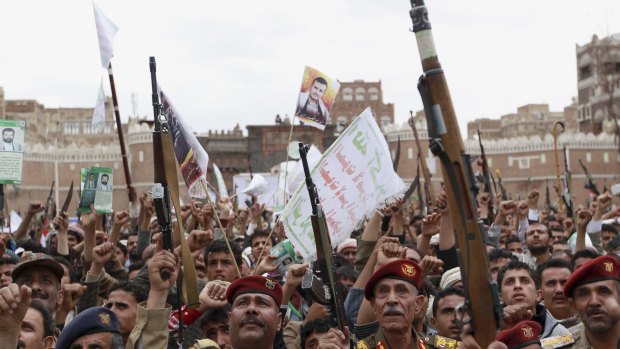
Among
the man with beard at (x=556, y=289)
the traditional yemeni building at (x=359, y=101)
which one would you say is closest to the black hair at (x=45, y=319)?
the man with beard at (x=556, y=289)

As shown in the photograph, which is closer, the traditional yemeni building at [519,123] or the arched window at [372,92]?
the arched window at [372,92]

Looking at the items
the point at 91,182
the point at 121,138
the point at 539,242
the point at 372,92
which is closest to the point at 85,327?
the point at 121,138

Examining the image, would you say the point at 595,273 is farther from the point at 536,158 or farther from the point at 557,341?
the point at 536,158

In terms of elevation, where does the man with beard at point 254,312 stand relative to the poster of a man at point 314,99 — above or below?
below

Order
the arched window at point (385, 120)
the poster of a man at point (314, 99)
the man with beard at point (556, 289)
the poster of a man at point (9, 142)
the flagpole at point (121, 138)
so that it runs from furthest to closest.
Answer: the arched window at point (385, 120) → the poster of a man at point (314, 99) → the flagpole at point (121, 138) → the poster of a man at point (9, 142) → the man with beard at point (556, 289)

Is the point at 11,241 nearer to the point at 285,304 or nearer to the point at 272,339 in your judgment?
the point at 285,304

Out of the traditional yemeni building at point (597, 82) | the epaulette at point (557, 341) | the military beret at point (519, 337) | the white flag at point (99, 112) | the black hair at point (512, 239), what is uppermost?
the traditional yemeni building at point (597, 82)

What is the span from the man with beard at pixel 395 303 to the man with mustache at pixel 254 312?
476 mm

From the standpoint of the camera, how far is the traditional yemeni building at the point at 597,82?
5722 centimetres

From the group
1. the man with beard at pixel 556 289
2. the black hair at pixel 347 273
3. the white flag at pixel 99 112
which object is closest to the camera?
the man with beard at pixel 556 289

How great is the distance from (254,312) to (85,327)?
2.76ft

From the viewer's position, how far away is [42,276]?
17.1 feet

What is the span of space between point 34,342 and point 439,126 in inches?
95.7

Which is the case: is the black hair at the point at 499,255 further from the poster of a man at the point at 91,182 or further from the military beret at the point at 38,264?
the poster of a man at the point at 91,182
